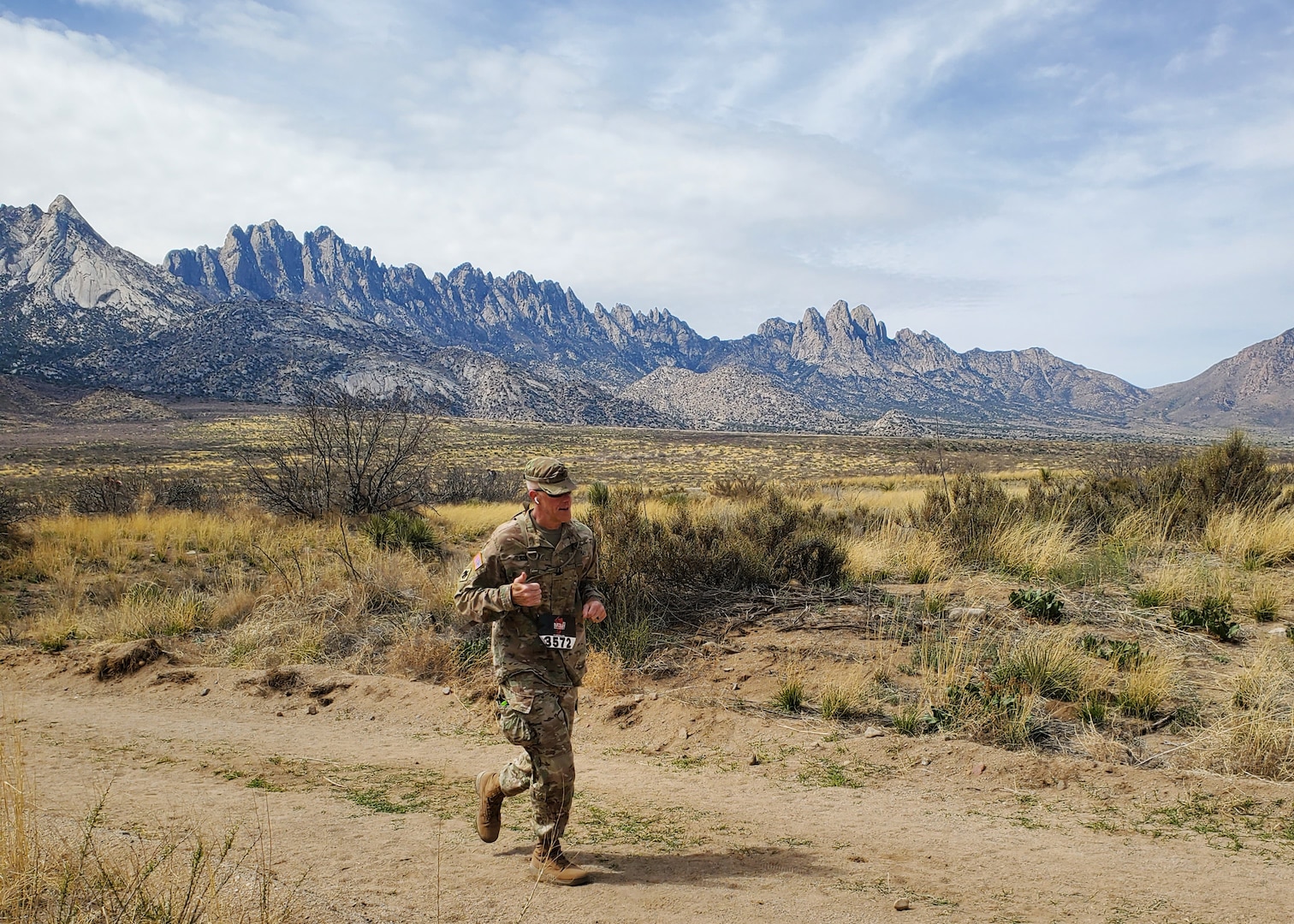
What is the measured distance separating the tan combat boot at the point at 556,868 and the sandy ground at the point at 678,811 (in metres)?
0.05

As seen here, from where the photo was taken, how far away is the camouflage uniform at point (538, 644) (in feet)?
11.1

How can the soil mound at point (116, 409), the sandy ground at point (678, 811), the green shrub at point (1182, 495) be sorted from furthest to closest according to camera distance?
the soil mound at point (116, 409) → the green shrub at point (1182, 495) → the sandy ground at point (678, 811)

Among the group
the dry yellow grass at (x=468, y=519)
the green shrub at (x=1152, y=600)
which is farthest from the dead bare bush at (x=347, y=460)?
the green shrub at (x=1152, y=600)

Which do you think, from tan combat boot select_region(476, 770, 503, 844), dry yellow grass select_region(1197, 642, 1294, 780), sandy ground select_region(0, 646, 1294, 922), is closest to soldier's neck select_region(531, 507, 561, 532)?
tan combat boot select_region(476, 770, 503, 844)

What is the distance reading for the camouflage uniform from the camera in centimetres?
338

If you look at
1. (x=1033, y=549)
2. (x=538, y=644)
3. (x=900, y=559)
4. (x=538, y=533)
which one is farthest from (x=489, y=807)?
(x=1033, y=549)

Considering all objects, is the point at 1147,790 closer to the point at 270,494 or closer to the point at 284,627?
the point at 284,627

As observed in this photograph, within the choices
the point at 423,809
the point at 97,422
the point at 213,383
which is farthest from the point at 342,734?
the point at 213,383

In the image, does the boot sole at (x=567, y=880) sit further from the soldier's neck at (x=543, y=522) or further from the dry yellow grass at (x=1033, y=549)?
the dry yellow grass at (x=1033, y=549)

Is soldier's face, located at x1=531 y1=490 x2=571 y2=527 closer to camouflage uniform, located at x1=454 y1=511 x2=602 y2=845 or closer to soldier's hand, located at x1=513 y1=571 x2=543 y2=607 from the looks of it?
camouflage uniform, located at x1=454 y1=511 x2=602 y2=845

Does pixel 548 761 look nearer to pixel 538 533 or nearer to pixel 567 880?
pixel 567 880

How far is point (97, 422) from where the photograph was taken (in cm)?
7612

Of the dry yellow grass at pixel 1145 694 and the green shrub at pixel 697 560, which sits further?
the green shrub at pixel 697 560

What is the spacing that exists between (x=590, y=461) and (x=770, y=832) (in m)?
44.2
